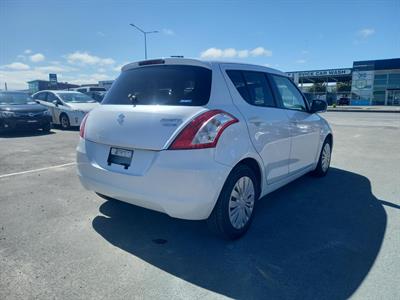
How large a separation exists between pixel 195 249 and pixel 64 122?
438 inches

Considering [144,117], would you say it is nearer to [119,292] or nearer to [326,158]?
[119,292]

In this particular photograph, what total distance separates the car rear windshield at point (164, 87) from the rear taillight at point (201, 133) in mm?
198

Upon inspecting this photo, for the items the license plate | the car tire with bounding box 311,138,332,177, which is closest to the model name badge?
the license plate

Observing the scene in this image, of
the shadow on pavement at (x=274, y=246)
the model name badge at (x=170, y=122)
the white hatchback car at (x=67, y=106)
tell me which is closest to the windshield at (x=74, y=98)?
the white hatchback car at (x=67, y=106)

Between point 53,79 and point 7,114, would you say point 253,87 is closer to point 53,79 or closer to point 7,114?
point 7,114

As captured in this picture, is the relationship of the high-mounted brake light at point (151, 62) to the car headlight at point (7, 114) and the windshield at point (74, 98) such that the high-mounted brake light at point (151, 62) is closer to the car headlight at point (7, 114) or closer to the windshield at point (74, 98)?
the car headlight at point (7, 114)

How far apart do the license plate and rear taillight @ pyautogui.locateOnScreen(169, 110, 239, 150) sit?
0.49 m

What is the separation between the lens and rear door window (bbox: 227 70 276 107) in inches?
134

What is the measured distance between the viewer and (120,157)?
3064 millimetres

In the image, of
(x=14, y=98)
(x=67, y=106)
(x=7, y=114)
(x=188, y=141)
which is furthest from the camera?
(x=67, y=106)

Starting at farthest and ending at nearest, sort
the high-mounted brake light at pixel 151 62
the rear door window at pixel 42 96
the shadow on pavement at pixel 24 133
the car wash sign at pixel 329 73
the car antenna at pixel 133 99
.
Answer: the car wash sign at pixel 329 73
the rear door window at pixel 42 96
the shadow on pavement at pixel 24 133
the high-mounted brake light at pixel 151 62
the car antenna at pixel 133 99

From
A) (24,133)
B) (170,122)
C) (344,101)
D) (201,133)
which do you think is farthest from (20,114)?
(344,101)

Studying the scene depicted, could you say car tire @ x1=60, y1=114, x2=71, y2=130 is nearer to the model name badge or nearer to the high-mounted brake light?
the high-mounted brake light

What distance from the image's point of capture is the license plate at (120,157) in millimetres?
2992
